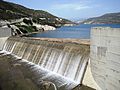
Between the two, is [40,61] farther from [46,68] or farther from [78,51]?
[78,51]

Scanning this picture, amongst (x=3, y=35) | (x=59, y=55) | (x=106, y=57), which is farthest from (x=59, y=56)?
(x=3, y=35)

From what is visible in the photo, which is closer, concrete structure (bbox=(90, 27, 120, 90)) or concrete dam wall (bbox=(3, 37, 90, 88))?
concrete structure (bbox=(90, 27, 120, 90))

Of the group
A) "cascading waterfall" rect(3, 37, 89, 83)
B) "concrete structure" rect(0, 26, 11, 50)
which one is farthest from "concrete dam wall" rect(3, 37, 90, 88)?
"concrete structure" rect(0, 26, 11, 50)

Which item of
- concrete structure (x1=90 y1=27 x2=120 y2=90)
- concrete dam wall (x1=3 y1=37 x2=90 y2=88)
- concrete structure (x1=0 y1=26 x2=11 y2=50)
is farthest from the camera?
concrete structure (x1=0 y1=26 x2=11 y2=50)

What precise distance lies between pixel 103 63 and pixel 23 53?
1616 centimetres

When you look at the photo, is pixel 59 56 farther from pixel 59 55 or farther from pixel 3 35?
pixel 3 35

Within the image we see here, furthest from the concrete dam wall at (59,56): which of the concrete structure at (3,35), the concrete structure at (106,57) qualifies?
the concrete structure at (3,35)

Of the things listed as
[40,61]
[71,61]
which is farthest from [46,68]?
[71,61]

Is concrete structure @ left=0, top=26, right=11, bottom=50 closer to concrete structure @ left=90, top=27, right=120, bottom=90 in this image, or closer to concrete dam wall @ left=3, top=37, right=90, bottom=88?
concrete dam wall @ left=3, top=37, right=90, bottom=88

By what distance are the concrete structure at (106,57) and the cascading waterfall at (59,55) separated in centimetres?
200

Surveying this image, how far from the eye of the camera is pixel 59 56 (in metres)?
19.9

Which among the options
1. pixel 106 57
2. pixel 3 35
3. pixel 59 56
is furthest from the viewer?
pixel 3 35

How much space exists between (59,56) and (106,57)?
7.60 m

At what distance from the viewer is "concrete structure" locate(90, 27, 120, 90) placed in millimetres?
11781
